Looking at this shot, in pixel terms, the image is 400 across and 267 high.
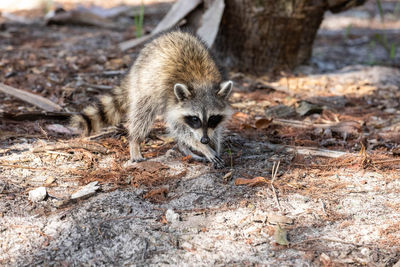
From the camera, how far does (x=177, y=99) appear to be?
404 centimetres

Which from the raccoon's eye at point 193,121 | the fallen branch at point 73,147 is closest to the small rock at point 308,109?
the raccoon's eye at point 193,121

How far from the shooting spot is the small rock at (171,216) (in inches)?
112

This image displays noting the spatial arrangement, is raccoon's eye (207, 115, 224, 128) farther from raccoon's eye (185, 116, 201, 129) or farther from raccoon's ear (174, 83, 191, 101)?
raccoon's ear (174, 83, 191, 101)

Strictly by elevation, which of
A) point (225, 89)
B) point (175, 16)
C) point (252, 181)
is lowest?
point (252, 181)

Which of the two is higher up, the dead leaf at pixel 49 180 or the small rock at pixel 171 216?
the dead leaf at pixel 49 180

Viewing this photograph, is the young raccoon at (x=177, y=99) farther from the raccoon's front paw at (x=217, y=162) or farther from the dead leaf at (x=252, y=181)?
the dead leaf at (x=252, y=181)

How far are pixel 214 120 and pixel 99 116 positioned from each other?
119 centimetres

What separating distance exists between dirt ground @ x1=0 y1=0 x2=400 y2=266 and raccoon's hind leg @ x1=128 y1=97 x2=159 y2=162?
0.14 metres

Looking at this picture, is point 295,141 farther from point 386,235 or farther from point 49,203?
point 49,203

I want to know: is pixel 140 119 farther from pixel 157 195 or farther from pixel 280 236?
pixel 280 236

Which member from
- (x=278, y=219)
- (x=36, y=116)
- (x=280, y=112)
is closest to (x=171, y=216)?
(x=278, y=219)

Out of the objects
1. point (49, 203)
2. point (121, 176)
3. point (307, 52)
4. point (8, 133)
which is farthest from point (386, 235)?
point (307, 52)

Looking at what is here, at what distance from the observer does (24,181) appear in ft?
10.6

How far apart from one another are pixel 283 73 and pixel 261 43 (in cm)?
55
